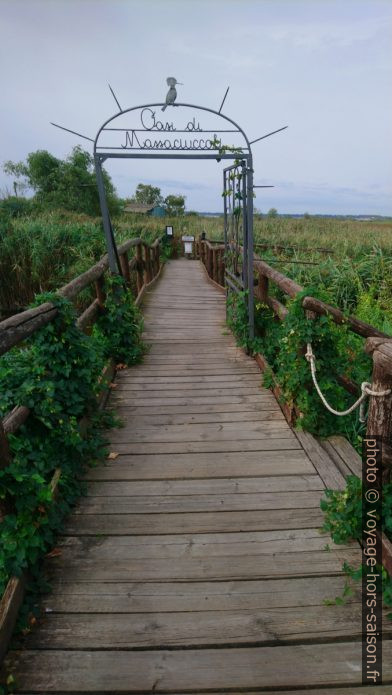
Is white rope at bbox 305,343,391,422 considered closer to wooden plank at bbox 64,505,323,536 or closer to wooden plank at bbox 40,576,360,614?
wooden plank at bbox 64,505,323,536

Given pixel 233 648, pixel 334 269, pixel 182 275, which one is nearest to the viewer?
pixel 233 648

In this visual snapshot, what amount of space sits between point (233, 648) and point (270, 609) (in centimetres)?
24

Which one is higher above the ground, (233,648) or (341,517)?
(341,517)

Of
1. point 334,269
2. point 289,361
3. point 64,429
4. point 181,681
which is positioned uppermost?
point 334,269

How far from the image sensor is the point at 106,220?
4.32m

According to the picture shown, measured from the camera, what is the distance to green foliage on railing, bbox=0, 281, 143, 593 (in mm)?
1732

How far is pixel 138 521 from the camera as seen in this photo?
2.25 metres

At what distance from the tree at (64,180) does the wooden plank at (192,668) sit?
97.2 ft

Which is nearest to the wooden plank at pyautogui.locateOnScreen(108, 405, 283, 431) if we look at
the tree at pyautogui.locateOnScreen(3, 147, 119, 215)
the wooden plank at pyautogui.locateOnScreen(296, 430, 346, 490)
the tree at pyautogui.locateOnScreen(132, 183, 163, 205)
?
the wooden plank at pyautogui.locateOnScreen(296, 430, 346, 490)

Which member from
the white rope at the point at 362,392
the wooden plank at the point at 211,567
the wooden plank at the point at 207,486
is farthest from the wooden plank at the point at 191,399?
the wooden plank at the point at 211,567

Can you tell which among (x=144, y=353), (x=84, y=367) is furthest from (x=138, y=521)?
(x=144, y=353)

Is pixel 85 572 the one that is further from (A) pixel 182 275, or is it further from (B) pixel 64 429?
(A) pixel 182 275

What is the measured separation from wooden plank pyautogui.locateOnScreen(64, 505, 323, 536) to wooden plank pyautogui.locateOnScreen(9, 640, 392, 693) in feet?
2.09

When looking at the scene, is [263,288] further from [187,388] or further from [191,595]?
[191,595]
